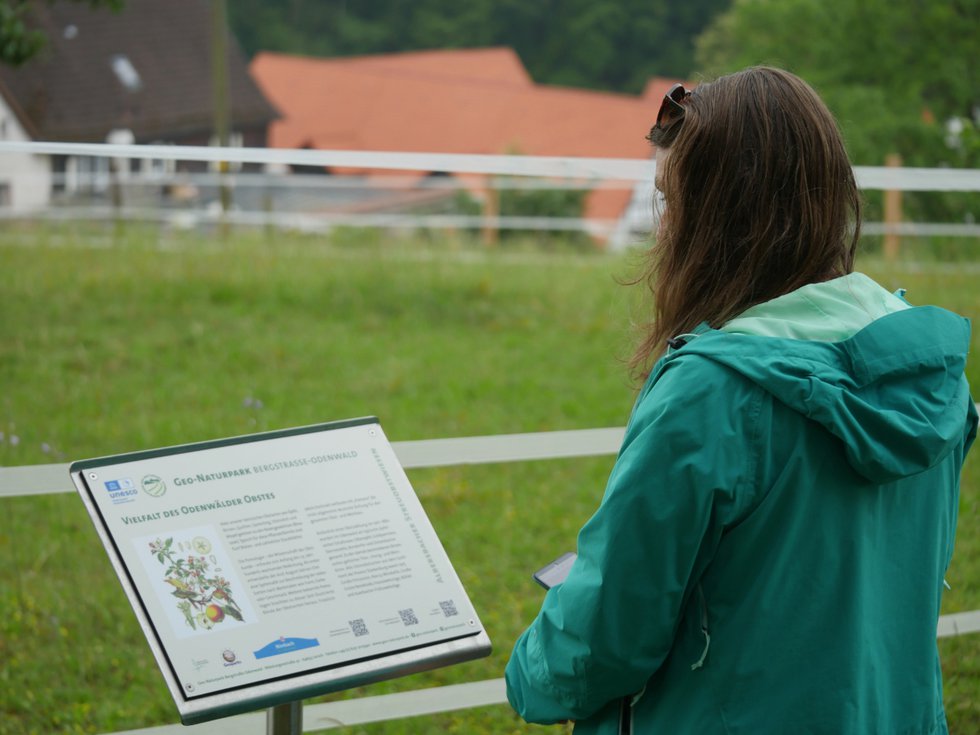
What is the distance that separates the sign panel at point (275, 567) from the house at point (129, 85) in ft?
83.3

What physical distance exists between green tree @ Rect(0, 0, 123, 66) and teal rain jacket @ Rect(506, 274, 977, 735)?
6791 mm

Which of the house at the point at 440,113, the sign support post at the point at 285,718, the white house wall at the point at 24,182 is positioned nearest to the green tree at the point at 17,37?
the sign support post at the point at 285,718

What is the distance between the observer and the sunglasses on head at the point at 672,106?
1510mm

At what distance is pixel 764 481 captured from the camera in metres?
1.35

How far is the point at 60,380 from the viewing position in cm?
689

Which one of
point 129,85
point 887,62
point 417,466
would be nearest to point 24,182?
point 129,85

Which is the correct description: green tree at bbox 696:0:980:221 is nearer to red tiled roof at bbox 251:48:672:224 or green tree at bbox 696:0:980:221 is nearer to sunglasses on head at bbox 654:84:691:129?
sunglasses on head at bbox 654:84:691:129

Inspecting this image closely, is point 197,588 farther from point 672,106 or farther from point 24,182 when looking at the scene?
point 24,182

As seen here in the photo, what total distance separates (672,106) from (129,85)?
37958mm

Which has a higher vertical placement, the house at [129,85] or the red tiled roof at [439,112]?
the house at [129,85]

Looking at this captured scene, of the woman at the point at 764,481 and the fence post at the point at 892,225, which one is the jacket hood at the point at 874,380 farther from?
the fence post at the point at 892,225

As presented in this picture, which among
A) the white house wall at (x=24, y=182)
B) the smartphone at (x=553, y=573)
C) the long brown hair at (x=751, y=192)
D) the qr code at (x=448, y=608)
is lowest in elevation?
the white house wall at (x=24, y=182)

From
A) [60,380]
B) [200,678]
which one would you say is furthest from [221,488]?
[60,380]

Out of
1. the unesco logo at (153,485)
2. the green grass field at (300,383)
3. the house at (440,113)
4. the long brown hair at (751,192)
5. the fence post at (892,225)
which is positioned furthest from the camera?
the house at (440,113)
